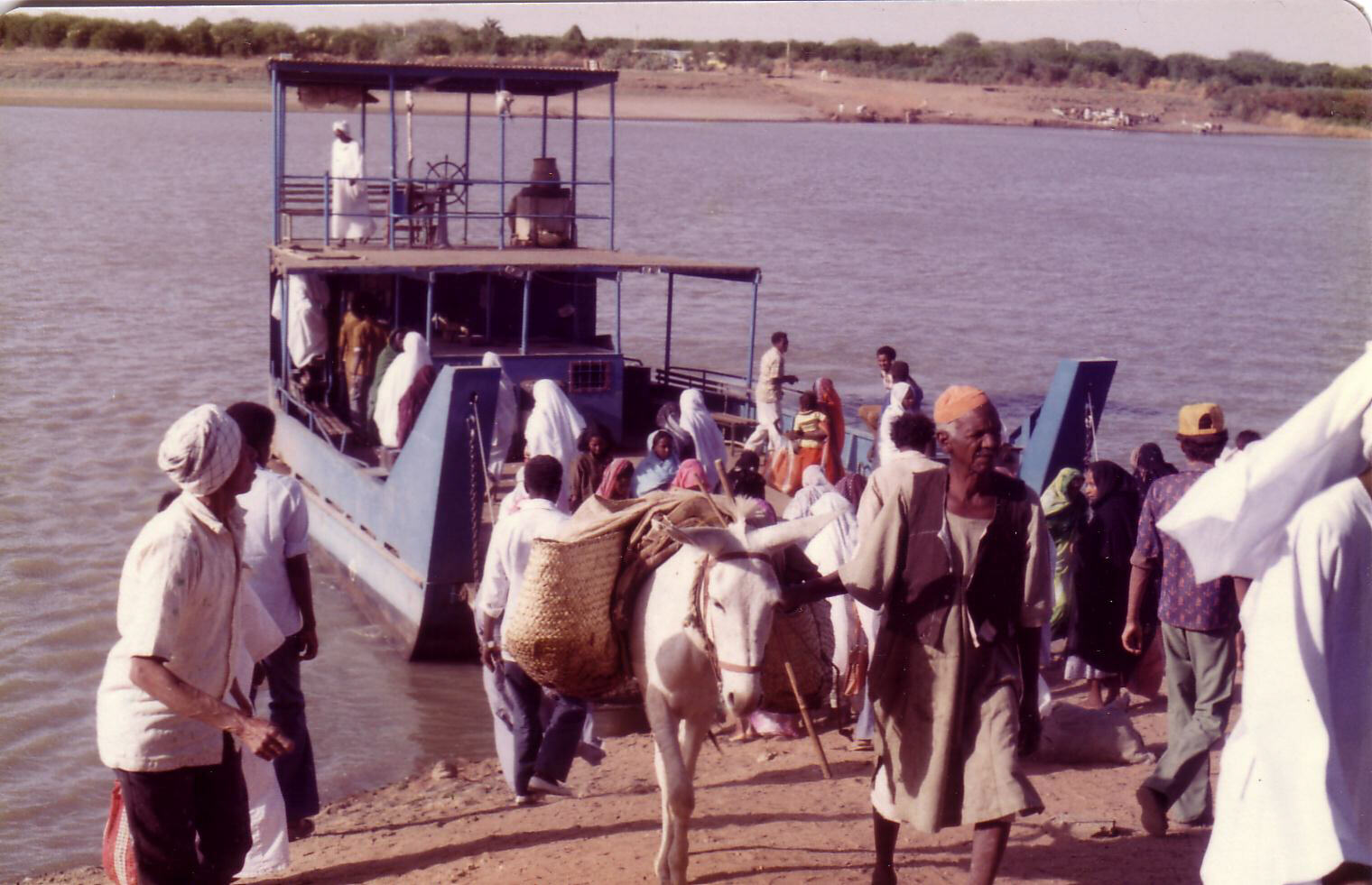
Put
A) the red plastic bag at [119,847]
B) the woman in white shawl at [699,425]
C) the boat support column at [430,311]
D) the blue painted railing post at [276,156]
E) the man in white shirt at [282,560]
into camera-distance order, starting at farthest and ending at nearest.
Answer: the blue painted railing post at [276,156]
the boat support column at [430,311]
the woman in white shawl at [699,425]
the man in white shirt at [282,560]
the red plastic bag at [119,847]

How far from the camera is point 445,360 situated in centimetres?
1450

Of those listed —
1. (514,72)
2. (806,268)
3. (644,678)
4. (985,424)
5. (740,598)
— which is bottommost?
(806,268)

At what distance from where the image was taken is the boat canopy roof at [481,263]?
13852mm

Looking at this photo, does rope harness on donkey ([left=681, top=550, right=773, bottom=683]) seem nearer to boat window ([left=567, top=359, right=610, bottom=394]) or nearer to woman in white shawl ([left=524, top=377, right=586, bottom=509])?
woman in white shawl ([left=524, top=377, right=586, bottom=509])

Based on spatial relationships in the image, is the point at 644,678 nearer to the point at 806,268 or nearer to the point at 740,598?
the point at 740,598

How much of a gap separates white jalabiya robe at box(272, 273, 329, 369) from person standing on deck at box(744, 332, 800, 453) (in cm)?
430

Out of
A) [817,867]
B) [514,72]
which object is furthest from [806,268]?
[817,867]

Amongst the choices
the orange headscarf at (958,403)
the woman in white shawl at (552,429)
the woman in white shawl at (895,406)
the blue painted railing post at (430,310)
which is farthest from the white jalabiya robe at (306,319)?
the orange headscarf at (958,403)

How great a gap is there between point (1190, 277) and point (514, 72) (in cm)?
3272

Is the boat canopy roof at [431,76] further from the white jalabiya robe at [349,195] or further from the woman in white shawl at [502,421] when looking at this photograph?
the woman in white shawl at [502,421]

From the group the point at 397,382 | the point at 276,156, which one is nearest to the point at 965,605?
the point at 397,382

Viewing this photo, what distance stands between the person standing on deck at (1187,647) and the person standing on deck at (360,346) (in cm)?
922

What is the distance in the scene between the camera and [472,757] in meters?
10.1

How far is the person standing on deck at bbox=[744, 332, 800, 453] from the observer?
14148mm
